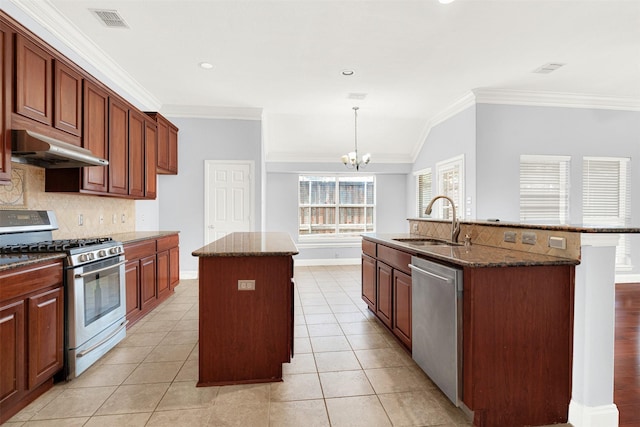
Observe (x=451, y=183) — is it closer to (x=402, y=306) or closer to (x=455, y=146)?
(x=455, y=146)

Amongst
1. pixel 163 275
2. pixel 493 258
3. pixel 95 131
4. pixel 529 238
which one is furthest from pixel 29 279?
pixel 529 238

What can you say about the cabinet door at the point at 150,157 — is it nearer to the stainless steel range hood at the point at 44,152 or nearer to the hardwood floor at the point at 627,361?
the stainless steel range hood at the point at 44,152

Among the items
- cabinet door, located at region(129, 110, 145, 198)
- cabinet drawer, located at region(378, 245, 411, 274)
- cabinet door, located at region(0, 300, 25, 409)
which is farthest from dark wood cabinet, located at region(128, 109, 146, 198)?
cabinet drawer, located at region(378, 245, 411, 274)

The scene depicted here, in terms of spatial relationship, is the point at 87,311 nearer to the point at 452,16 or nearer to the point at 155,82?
the point at 155,82

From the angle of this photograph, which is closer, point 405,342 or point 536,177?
point 405,342

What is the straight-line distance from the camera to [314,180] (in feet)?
24.3

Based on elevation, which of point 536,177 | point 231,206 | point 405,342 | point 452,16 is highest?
point 452,16

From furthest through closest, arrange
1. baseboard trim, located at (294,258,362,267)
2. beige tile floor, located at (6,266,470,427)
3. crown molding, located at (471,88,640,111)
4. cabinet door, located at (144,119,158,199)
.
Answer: baseboard trim, located at (294,258,362,267), crown molding, located at (471,88,640,111), cabinet door, located at (144,119,158,199), beige tile floor, located at (6,266,470,427)

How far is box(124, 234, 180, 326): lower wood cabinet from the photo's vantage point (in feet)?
10.8

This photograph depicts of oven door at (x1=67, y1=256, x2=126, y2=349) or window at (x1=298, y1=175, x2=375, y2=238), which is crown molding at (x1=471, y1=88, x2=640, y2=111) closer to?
window at (x1=298, y1=175, x2=375, y2=238)

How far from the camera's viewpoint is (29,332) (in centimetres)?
195

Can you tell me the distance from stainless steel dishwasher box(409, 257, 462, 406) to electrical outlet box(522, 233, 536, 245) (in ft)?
2.09

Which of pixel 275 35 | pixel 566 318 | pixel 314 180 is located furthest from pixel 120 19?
pixel 314 180

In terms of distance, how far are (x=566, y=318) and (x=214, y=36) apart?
12.3ft
